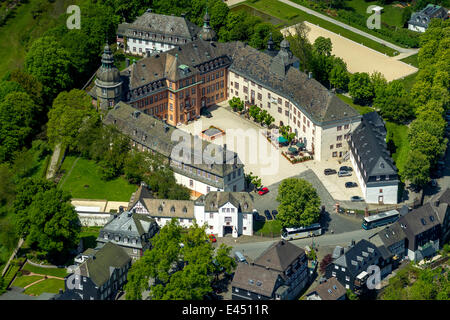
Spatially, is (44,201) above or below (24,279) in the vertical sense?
above

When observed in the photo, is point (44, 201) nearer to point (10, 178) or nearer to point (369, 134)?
point (10, 178)

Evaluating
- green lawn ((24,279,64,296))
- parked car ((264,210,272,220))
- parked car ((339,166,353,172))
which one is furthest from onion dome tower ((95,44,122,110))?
parked car ((339,166,353,172))

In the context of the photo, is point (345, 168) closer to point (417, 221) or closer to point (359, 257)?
point (417, 221)

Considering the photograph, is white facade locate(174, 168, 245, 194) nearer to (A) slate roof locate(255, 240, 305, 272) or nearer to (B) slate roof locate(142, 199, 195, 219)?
(B) slate roof locate(142, 199, 195, 219)

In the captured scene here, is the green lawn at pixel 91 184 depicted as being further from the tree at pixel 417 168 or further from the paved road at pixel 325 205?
the tree at pixel 417 168

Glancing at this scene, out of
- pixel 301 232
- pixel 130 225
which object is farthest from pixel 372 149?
pixel 130 225

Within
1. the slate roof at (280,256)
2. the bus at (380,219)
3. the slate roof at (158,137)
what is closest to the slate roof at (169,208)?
the slate roof at (158,137)

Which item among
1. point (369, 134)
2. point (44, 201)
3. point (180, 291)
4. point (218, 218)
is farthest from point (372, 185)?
point (44, 201)
